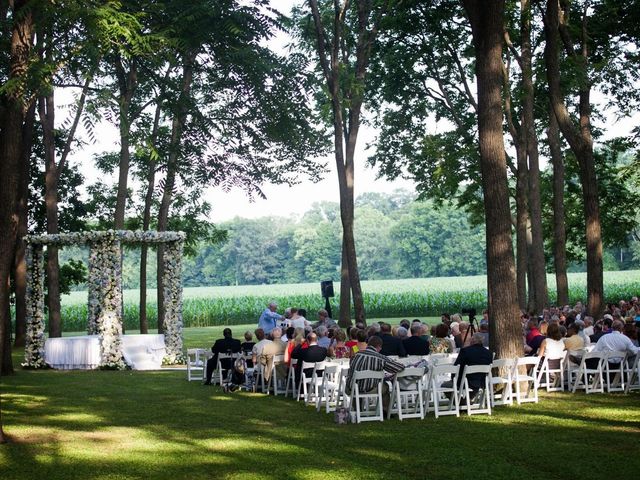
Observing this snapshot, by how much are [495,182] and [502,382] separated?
3410mm

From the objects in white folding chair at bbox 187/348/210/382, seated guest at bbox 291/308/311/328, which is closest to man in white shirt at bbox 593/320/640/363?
white folding chair at bbox 187/348/210/382

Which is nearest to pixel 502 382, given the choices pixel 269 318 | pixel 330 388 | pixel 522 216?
pixel 330 388

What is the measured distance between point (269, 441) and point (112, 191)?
29.0 m

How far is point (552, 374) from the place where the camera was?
16.7m

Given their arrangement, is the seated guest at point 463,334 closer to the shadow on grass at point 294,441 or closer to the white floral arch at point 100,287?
the shadow on grass at point 294,441

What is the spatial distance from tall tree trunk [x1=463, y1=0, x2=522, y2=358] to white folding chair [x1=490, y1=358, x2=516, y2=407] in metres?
0.48

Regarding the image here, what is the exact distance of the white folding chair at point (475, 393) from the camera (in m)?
13.6

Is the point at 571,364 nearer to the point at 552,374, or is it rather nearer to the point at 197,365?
the point at 552,374

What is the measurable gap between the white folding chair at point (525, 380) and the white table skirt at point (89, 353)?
11.7m

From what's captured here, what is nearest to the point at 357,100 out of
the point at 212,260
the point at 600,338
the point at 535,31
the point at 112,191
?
the point at 535,31

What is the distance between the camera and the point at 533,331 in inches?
682

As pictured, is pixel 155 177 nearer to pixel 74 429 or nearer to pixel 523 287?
pixel 523 287

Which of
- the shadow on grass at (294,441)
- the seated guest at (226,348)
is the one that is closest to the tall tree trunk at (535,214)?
the seated guest at (226,348)

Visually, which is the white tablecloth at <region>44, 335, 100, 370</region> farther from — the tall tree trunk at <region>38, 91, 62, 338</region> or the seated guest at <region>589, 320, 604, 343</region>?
the seated guest at <region>589, 320, 604, 343</region>
